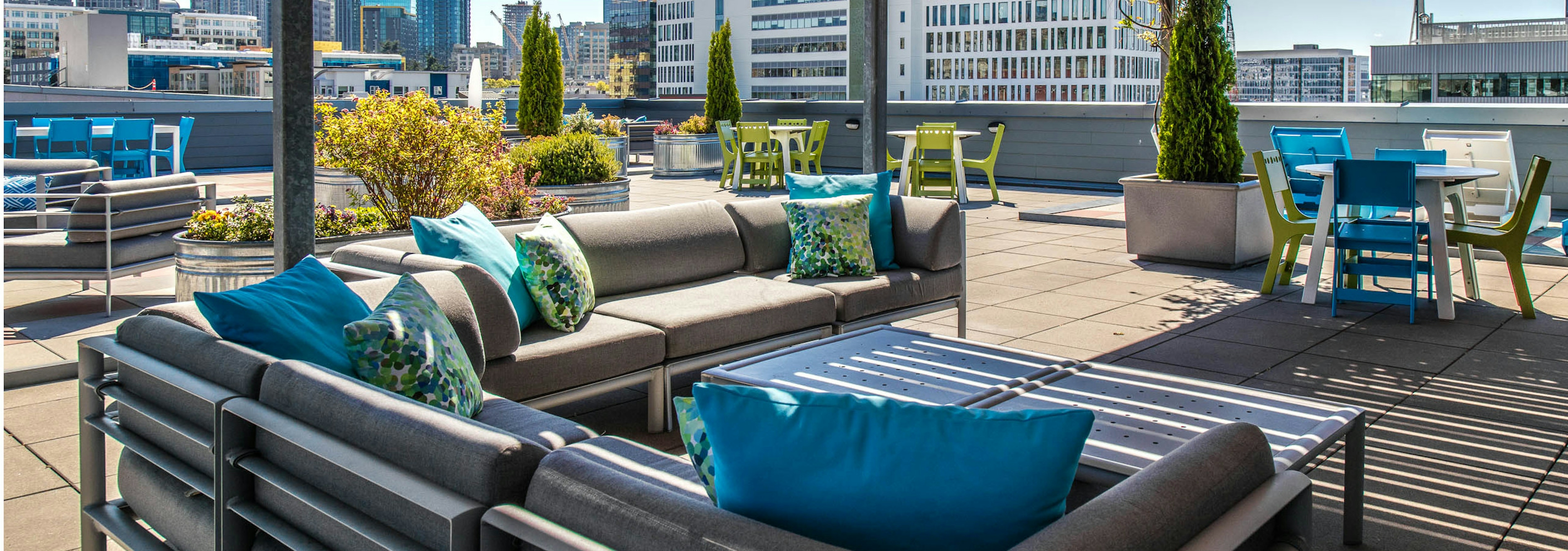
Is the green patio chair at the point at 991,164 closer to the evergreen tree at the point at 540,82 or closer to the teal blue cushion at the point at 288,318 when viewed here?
the evergreen tree at the point at 540,82

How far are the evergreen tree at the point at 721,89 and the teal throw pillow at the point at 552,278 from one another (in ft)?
35.6

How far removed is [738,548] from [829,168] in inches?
547


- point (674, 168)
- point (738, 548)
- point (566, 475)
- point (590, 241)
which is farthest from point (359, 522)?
point (674, 168)

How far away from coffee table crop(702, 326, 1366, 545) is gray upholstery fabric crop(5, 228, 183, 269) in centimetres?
358

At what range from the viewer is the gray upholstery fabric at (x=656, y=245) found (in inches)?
163

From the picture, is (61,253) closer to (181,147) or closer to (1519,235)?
(1519,235)

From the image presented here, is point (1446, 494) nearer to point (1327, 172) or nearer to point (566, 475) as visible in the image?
point (566, 475)

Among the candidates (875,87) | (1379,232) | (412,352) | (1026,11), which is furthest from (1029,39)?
(412,352)

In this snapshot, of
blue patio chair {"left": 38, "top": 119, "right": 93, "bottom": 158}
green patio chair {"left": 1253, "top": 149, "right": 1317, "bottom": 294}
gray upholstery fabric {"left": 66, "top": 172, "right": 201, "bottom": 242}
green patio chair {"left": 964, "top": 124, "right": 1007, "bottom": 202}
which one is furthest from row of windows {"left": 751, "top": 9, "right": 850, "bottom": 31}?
gray upholstery fabric {"left": 66, "top": 172, "right": 201, "bottom": 242}

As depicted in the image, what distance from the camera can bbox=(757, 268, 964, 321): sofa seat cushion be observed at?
435cm

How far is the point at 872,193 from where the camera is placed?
4.91m

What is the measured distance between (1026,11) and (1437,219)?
106 m

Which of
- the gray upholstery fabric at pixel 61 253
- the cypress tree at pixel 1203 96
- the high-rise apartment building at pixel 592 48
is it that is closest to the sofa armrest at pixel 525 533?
the gray upholstery fabric at pixel 61 253

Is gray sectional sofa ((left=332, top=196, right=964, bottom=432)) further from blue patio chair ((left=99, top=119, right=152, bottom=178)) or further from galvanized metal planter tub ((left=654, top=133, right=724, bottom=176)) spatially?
galvanized metal planter tub ((left=654, top=133, right=724, bottom=176))
